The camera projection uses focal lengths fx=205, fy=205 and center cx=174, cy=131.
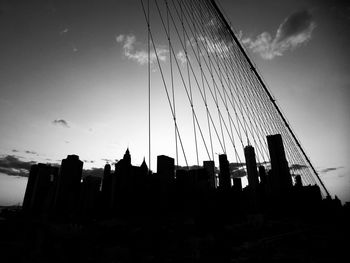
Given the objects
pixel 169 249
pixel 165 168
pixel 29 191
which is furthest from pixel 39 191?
pixel 169 249

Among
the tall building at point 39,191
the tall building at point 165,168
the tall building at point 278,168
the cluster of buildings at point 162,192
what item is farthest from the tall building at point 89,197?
the tall building at point 278,168

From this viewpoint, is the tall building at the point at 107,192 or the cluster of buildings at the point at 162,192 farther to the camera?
the tall building at the point at 107,192

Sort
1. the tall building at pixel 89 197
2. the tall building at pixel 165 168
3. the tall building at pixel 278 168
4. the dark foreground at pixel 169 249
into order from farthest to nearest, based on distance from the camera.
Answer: the tall building at pixel 89 197, the tall building at pixel 278 168, the tall building at pixel 165 168, the dark foreground at pixel 169 249

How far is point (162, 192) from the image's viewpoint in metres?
12.6

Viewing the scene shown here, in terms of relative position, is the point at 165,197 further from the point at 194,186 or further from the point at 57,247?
the point at 57,247

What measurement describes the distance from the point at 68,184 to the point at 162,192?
1701 centimetres

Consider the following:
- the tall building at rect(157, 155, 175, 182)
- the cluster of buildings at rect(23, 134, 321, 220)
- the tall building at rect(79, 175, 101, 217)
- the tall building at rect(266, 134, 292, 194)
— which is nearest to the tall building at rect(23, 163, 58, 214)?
the cluster of buildings at rect(23, 134, 321, 220)

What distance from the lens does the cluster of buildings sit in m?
14.0

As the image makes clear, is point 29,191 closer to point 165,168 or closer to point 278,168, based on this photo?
point 165,168

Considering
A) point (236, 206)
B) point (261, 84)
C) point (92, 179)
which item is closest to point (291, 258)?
point (236, 206)

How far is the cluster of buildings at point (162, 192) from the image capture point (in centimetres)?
1398

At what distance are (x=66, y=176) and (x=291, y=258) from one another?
1013 inches

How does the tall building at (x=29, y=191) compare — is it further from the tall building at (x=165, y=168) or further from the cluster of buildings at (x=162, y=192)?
the tall building at (x=165, y=168)

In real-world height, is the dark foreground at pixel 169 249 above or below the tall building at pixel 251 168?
below
